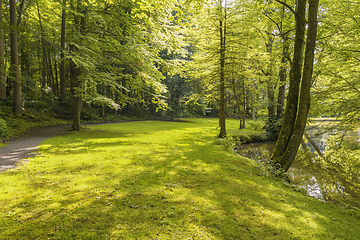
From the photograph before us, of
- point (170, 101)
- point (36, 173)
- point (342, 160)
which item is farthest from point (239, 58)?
point (170, 101)

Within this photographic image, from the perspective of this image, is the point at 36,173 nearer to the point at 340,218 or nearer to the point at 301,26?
the point at 340,218

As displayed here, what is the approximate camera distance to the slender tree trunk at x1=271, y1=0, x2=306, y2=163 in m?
6.55

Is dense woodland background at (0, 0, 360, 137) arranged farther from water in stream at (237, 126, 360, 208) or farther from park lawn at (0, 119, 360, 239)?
park lawn at (0, 119, 360, 239)

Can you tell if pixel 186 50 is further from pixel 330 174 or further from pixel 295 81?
pixel 330 174

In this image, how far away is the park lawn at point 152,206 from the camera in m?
3.03

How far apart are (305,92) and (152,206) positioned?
20.7ft

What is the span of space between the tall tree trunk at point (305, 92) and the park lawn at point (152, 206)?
1330mm

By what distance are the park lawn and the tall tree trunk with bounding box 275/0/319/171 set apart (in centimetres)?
133

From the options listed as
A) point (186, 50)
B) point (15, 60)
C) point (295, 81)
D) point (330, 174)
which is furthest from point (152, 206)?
point (15, 60)

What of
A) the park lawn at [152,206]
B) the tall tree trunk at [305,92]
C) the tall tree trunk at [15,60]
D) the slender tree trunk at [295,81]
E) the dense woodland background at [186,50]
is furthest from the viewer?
the tall tree trunk at [15,60]

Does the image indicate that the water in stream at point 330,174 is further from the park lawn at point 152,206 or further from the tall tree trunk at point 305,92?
the park lawn at point 152,206

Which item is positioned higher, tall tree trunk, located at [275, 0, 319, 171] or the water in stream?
tall tree trunk, located at [275, 0, 319, 171]

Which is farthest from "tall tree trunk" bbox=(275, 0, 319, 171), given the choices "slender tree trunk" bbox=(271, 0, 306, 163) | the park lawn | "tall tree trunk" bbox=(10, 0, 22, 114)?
"tall tree trunk" bbox=(10, 0, 22, 114)

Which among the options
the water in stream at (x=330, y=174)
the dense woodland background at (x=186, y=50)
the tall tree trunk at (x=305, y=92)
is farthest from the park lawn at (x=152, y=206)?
the dense woodland background at (x=186, y=50)
